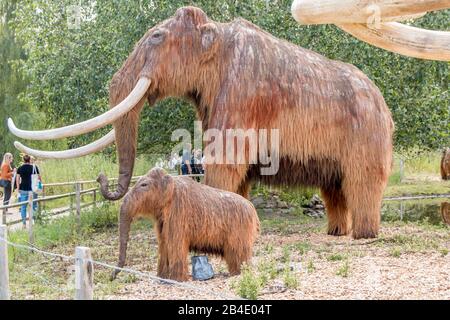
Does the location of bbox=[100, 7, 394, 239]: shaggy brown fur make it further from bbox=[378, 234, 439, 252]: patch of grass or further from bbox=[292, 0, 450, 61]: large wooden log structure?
bbox=[292, 0, 450, 61]: large wooden log structure

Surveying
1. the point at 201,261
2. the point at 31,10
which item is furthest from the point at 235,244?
the point at 31,10

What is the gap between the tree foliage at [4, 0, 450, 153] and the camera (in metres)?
11.1

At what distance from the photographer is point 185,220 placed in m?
6.32

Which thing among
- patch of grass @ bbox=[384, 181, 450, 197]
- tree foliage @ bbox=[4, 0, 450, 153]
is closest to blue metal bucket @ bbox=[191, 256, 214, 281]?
tree foliage @ bbox=[4, 0, 450, 153]

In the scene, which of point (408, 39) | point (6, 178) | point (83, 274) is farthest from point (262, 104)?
point (6, 178)

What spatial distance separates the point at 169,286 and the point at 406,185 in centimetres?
1337

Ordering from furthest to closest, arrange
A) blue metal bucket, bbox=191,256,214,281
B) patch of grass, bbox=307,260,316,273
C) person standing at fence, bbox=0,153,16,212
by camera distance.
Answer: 1. person standing at fence, bbox=0,153,16,212
2. patch of grass, bbox=307,260,316,273
3. blue metal bucket, bbox=191,256,214,281

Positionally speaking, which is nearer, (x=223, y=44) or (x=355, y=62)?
(x=223, y=44)

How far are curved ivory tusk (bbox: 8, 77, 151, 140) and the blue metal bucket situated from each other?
152cm

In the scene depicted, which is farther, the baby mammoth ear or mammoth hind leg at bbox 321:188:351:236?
mammoth hind leg at bbox 321:188:351:236

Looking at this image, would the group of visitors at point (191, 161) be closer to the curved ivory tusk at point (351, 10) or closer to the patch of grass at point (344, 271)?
the patch of grass at point (344, 271)

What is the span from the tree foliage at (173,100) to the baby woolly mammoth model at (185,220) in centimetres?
479

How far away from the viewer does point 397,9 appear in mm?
3281
